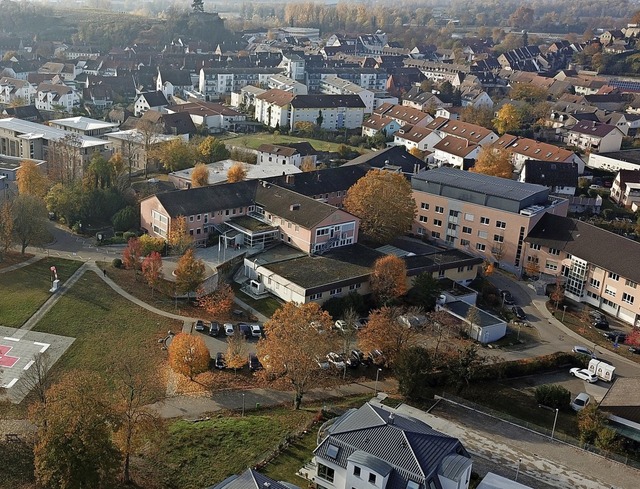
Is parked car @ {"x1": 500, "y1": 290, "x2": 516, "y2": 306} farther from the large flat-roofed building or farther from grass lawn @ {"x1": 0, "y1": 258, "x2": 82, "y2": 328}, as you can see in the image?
grass lawn @ {"x1": 0, "y1": 258, "x2": 82, "y2": 328}

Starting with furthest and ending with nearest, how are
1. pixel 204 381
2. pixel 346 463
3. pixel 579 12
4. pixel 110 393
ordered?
pixel 579 12 < pixel 204 381 < pixel 110 393 < pixel 346 463

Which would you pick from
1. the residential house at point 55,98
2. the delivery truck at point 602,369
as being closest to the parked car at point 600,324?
the delivery truck at point 602,369

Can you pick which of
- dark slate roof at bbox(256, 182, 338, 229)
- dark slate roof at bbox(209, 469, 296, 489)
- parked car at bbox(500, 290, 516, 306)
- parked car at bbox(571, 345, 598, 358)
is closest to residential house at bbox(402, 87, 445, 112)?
dark slate roof at bbox(256, 182, 338, 229)

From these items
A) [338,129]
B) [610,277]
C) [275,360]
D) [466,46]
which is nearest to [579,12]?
[466,46]

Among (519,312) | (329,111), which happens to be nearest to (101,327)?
(519,312)

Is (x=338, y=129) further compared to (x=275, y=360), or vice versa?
(x=338, y=129)

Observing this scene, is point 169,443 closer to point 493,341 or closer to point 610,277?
point 493,341
